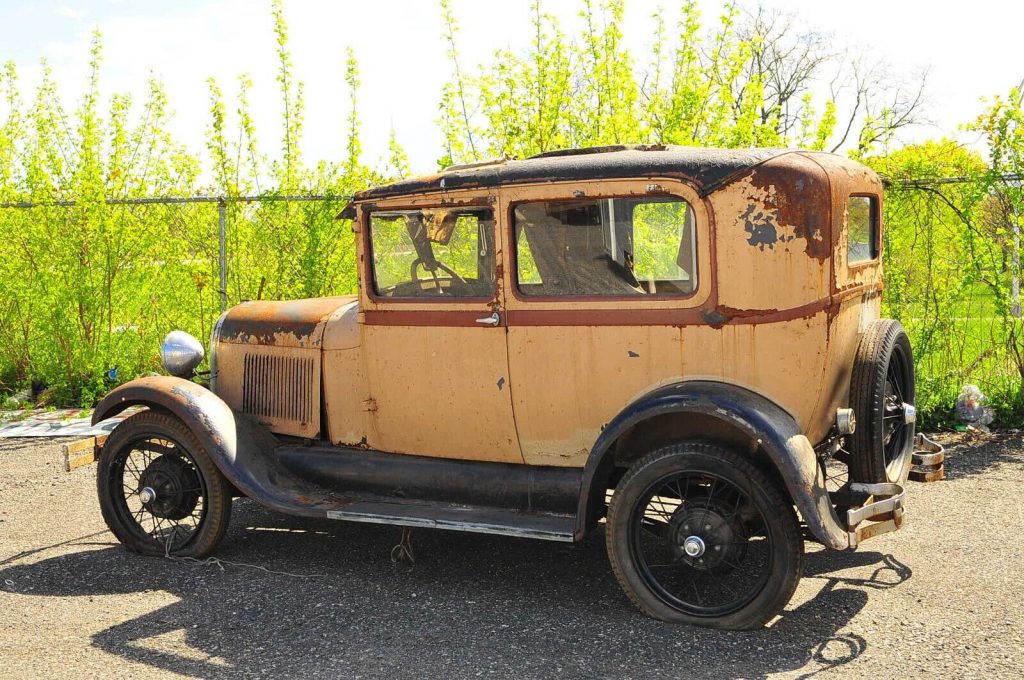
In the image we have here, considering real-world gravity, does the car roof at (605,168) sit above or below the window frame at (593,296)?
above

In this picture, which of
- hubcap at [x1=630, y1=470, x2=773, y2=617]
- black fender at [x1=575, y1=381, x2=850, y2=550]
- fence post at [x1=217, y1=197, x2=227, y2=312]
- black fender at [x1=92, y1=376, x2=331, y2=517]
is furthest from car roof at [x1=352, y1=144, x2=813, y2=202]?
fence post at [x1=217, y1=197, x2=227, y2=312]

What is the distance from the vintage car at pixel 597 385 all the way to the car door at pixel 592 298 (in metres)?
0.01

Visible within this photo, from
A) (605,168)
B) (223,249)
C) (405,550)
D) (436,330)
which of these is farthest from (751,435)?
(223,249)

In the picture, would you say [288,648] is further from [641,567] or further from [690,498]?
[690,498]

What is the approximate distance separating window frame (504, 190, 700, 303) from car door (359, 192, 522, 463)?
0.08 m

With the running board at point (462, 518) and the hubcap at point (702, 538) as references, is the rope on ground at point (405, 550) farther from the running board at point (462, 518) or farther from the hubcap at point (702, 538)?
the hubcap at point (702, 538)

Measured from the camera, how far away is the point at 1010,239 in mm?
7707

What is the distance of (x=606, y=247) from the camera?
14.5 ft

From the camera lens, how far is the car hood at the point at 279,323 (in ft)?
17.4

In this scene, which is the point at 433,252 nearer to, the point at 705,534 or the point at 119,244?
the point at 705,534

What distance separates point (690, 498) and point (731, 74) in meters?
5.20

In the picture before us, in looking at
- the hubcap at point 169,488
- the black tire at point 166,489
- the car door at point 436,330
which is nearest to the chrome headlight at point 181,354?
the black tire at point 166,489

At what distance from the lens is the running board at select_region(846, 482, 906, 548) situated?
4051mm

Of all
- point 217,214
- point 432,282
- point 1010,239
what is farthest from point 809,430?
point 217,214
